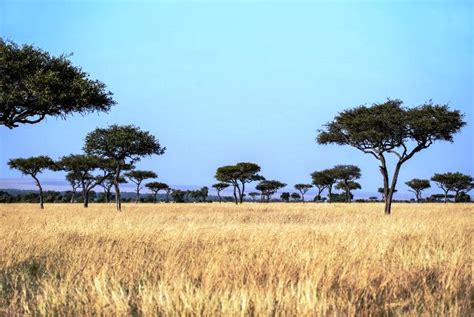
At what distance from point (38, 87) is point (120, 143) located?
1001 inches

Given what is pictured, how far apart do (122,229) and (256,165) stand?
71.8 metres

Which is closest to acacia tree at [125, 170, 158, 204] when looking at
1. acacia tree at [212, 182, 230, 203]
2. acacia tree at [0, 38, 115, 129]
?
acacia tree at [212, 182, 230, 203]

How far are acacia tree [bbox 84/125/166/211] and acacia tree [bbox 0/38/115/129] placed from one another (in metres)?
22.3

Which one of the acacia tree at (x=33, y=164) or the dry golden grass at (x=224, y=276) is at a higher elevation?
the acacia tree at (x=33, y=164)

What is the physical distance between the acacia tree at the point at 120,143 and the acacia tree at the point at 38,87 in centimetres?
2225

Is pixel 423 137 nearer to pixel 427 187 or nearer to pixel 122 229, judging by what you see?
pixel 122 229

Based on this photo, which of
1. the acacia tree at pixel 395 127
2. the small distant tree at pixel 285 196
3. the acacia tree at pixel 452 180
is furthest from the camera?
the small distant tree at pixel 285 196

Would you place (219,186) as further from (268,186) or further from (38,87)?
(38,87)

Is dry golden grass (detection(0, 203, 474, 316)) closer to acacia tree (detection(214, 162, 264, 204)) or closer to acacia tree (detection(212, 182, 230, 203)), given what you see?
acacia tree (detection(214, 162, 264, 204))

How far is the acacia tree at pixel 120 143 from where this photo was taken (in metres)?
47.0

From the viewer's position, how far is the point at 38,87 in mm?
21719

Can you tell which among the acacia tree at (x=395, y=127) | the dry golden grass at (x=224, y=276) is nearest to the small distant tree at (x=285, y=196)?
the acacia tree at (x=395, y=127)

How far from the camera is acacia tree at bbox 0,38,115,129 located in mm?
21750

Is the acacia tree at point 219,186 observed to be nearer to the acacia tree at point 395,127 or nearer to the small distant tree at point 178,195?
the small distant tree at point 178,195
